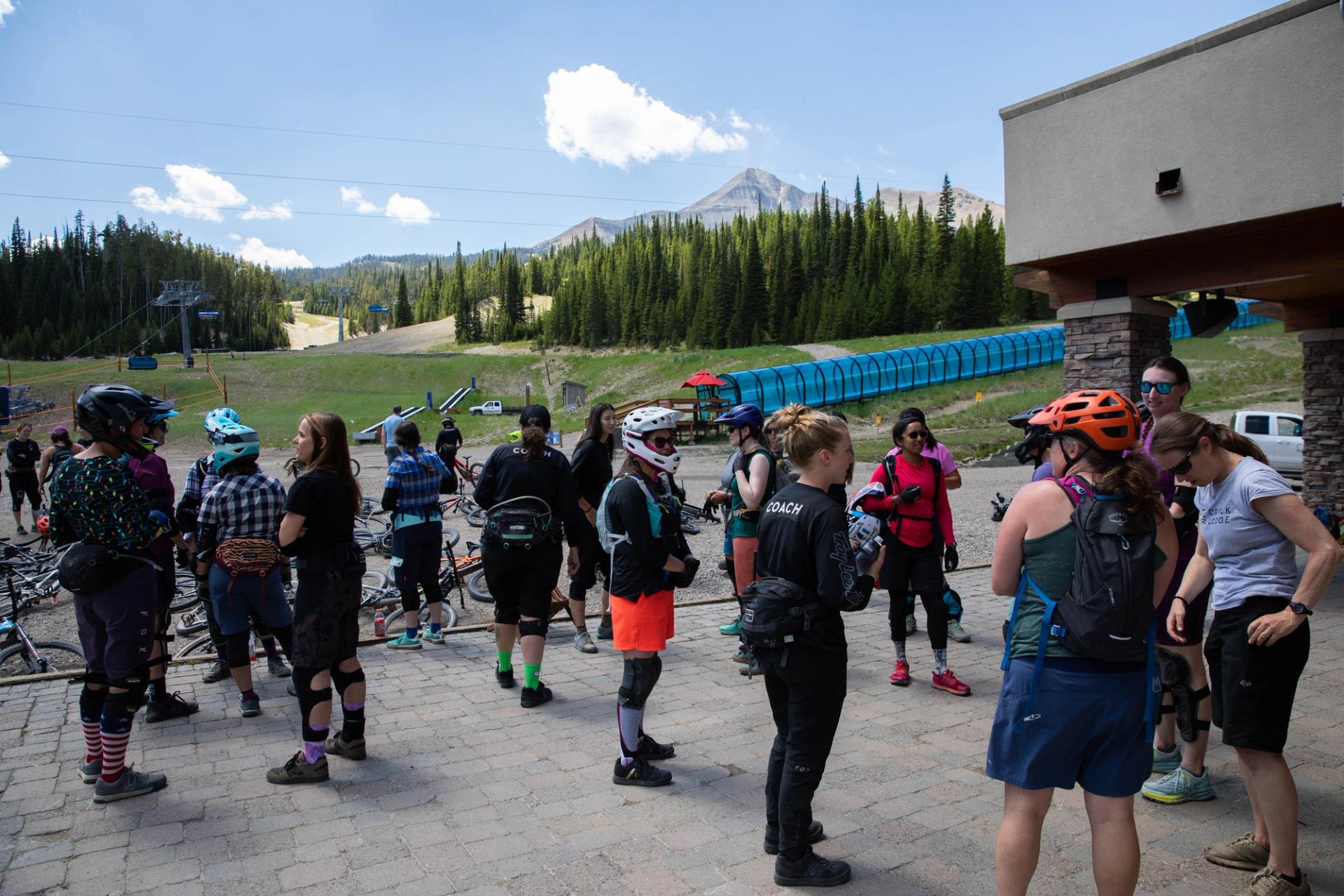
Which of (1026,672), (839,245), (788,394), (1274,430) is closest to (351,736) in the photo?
(1026,672)

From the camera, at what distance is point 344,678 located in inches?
182

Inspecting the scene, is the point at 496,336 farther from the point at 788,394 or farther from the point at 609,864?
the point at 609,864

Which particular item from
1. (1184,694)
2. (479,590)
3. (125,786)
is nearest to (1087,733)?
(1184,694)

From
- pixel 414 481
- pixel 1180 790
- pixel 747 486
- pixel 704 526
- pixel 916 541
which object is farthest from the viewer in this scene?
pixel 704 526

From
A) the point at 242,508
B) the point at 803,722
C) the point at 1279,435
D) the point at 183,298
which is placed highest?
the point at 183,298

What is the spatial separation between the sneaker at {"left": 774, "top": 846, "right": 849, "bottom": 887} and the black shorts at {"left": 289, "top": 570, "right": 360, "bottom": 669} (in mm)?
2535

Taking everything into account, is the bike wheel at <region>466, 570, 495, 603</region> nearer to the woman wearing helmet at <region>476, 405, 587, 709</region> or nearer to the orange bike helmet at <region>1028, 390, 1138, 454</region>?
the woman wearing helmet at <region>476, 405, 587, 709</region>

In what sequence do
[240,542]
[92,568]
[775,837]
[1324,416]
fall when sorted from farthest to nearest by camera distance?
[1324,416] → [240,542] → [92,568] → [775,837]

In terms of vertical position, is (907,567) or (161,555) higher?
(161,555)

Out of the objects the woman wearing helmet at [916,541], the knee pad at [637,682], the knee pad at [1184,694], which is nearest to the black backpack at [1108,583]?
the knee pad at [1184,694]

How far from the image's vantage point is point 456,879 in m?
3.42

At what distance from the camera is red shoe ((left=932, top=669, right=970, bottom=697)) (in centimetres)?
568

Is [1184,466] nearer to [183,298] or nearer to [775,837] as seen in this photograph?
[775,837]

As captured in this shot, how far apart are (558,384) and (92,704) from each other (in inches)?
3081
